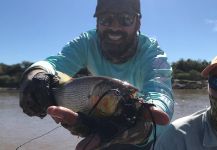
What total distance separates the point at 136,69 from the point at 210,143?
1.08 metres

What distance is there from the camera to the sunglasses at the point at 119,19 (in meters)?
3.88

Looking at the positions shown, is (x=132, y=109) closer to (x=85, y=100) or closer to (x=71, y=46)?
(x=85, y=100)

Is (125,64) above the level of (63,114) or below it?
below

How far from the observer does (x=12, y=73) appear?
58.0m

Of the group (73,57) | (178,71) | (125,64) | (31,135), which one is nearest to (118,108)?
(125,64)

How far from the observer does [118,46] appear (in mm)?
3986

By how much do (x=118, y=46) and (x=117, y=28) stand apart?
18cm

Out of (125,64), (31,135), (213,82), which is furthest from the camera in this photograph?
(31,135)

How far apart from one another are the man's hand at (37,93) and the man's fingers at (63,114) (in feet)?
1.18

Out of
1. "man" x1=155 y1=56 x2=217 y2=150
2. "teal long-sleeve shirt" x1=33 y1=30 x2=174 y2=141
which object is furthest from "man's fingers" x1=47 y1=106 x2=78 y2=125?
"man" x1=155 y1=56 x2=217 y2=150

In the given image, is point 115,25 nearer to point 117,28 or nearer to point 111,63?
point 117,28

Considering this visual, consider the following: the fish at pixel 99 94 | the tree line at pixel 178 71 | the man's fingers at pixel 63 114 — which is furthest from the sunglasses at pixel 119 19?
the tree line at pixel 178 71

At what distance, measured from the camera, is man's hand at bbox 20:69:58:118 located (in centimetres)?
317

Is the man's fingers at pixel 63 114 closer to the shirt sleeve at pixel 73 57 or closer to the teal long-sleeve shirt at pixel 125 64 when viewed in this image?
the teal long-sleeve shirt at pixel 125 64
